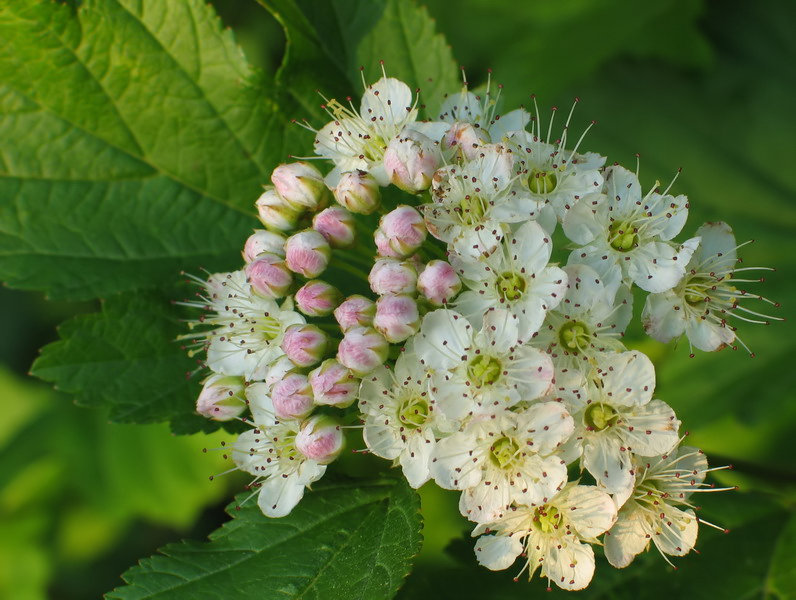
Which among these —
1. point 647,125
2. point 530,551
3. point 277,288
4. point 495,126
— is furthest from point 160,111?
point 647,125

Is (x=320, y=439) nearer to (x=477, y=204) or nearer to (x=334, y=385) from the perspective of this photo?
(x=334, y=385)

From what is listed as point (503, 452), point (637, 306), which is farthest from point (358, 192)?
point (637, 306)

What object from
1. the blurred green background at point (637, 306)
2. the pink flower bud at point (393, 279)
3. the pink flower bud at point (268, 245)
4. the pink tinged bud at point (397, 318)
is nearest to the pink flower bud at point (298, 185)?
the pink flower bud at point (268, 245)

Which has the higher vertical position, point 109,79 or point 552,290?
point 109,79

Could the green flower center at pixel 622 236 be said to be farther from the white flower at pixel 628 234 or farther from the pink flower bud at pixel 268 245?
the pink flower bud at pixel 268 245

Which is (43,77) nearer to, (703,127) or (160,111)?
(160,111)

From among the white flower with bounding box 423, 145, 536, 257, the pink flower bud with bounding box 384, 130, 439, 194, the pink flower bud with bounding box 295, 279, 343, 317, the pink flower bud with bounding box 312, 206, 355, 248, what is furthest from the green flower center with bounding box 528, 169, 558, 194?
the pink flower bud with bounding box 295, 279, 343, 317
